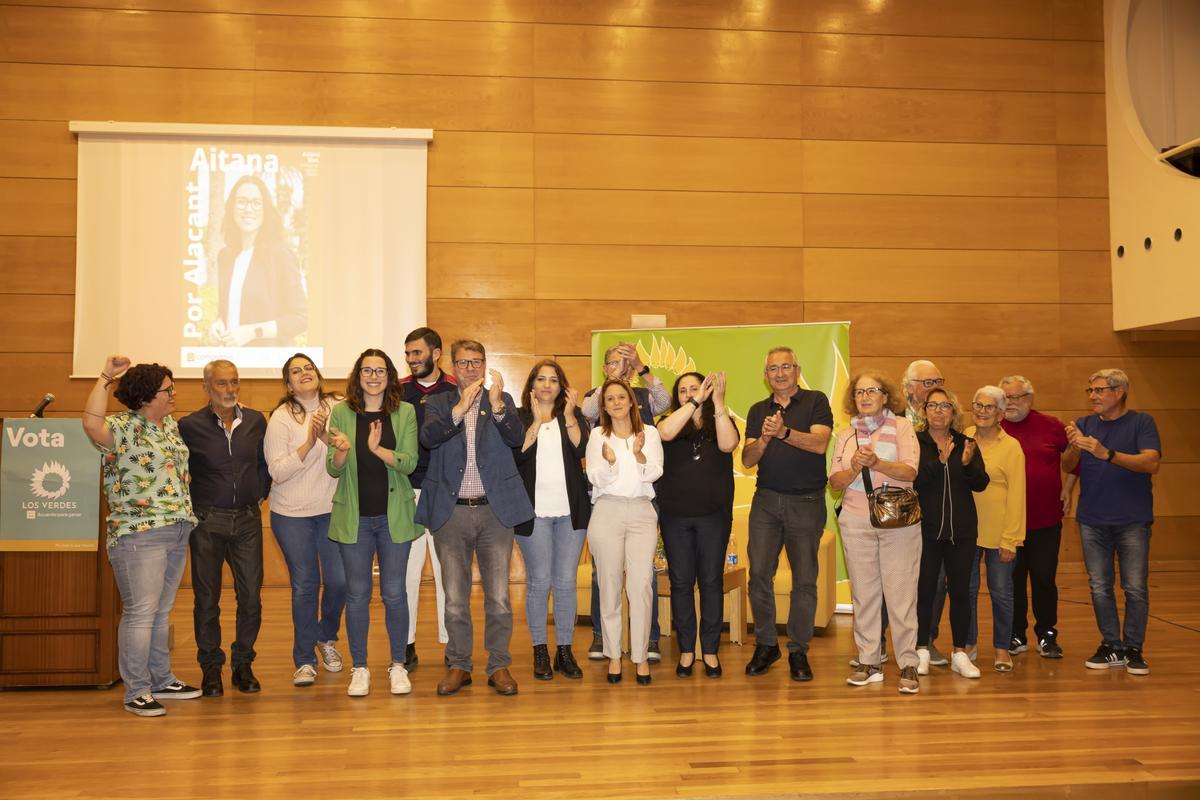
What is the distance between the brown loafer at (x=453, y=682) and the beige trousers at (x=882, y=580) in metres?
1.70

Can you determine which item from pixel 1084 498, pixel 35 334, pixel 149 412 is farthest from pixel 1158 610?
pixel 35 334

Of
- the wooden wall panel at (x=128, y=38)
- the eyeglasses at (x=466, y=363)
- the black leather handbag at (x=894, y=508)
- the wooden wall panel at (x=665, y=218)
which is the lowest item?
the black leather handbag at (x=894, y=508)

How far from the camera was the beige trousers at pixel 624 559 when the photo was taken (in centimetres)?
427

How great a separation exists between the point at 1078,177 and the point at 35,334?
8278mm

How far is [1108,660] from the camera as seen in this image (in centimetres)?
462

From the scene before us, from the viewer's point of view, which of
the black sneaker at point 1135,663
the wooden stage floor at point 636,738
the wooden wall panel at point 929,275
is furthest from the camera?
the wooden wall panel at point 929,275

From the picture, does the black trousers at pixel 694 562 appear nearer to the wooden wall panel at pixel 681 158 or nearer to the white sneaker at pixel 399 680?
the white sneaker at pixel 399 680

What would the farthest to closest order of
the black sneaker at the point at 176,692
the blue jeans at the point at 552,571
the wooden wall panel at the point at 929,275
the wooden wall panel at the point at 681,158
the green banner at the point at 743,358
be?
the wooden wall panel at the point at 929,275 < the wooden wall panel at the point at 681,158 < the green banner at the point at 743,358 < the blue jeans at the point at 552,571 < the black sneaker at the point at 176,692

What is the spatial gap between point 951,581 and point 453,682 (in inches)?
88.3

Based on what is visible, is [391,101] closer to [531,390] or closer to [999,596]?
[531,390]

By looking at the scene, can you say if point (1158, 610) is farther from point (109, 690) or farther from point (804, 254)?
point (109, 690)

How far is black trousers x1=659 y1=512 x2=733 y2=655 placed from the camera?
439 cm

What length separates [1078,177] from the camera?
8.20m

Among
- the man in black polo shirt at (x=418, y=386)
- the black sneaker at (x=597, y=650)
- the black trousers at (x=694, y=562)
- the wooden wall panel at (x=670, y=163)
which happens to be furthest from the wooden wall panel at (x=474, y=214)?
the black trousers at (x=694, y=562)
